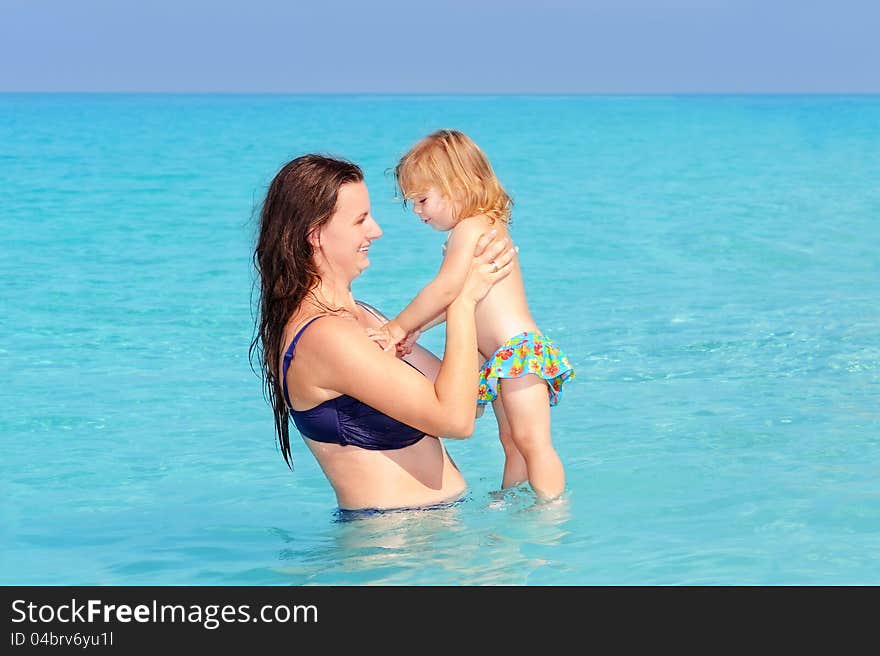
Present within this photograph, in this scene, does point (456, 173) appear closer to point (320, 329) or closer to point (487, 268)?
point (487, 268)

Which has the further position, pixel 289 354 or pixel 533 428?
pixel 533 428

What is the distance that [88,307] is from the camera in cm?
968

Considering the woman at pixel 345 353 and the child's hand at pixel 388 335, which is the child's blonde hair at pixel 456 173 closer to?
the woman at pixel 345 353

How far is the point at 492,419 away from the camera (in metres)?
6.53

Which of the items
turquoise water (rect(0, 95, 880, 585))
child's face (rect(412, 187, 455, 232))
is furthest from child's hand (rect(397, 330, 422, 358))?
turquoise water (rect(0, 95, 880, 585))

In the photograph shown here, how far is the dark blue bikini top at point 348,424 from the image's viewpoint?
3623 mm

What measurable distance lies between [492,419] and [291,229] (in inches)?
122

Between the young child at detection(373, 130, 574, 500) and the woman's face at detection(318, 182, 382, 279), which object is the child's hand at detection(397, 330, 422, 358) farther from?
the woman's face at detection(318, 182, 382, 279)

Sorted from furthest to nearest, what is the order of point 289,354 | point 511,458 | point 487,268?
point 511,458
point 487,268
point 289,354

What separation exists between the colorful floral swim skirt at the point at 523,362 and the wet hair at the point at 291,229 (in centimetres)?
82

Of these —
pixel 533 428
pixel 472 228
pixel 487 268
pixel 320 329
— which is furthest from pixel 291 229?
pixel 533 428
